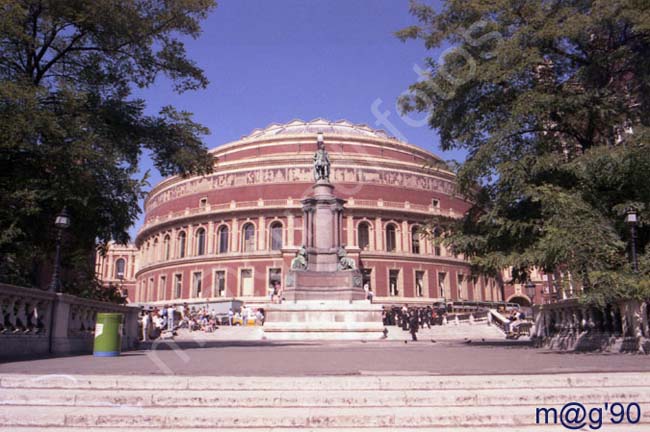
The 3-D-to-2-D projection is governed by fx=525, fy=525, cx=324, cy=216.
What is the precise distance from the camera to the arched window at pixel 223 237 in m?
57.9

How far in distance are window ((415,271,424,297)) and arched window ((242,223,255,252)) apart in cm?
1792

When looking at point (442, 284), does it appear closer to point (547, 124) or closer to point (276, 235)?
point (276, 235)

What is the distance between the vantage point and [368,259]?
54562 millimetres

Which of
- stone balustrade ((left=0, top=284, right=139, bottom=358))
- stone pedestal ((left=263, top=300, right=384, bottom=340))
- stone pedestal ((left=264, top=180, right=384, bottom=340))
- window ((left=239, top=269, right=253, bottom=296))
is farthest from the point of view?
window ((left=239, top=269, right=253, bottom=296))

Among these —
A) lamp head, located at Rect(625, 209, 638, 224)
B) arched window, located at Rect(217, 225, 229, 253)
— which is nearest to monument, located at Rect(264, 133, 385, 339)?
lamp head, located at Rect(625, 209, 638, 224)

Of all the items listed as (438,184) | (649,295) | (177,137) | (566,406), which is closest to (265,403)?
(566,406)

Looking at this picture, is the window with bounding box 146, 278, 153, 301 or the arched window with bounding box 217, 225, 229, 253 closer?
the arched window with bounding box 217, 225, 229, 253

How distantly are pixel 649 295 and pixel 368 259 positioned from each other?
43.7 metres

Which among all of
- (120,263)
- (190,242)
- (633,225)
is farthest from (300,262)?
(120,263)

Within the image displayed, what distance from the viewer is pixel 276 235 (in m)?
56.6

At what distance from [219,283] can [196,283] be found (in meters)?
3.25

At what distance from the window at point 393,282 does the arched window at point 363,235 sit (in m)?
3.91

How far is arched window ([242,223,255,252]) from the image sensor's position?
56.8 meters

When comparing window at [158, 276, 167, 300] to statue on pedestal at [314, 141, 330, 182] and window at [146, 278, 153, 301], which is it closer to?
window at [146, 278, 153, 301]
